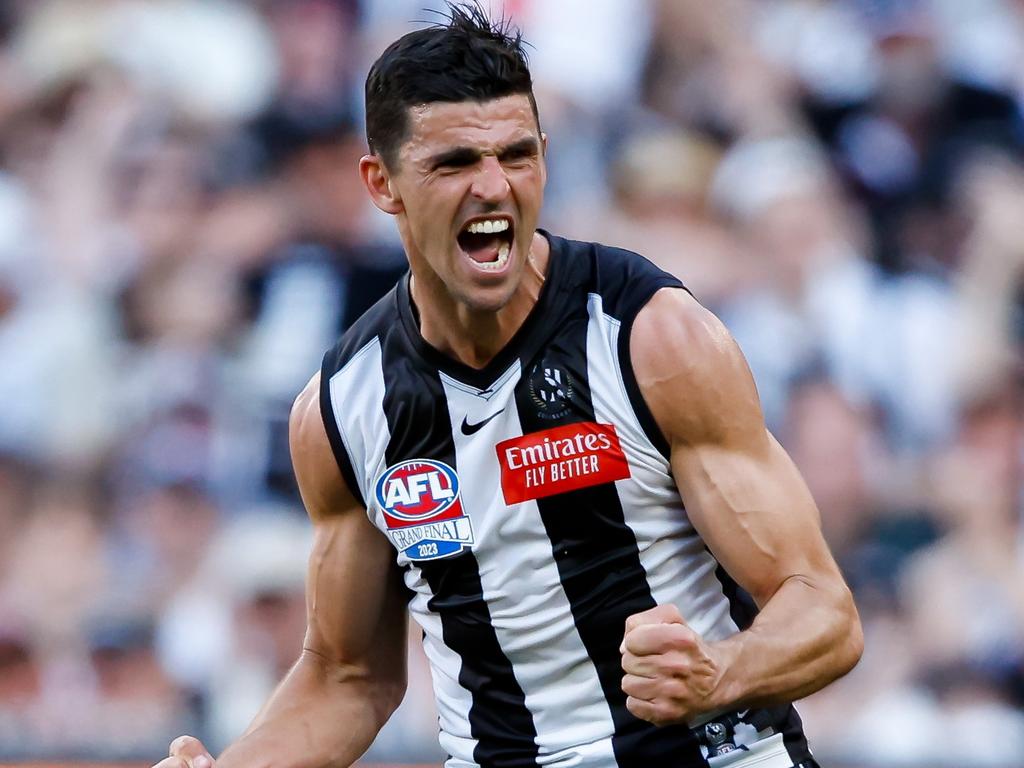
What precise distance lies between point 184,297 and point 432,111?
3995mm

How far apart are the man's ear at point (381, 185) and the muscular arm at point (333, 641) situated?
0.41 meters

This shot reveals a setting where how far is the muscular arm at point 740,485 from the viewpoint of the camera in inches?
114

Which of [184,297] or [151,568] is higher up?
[184,297]

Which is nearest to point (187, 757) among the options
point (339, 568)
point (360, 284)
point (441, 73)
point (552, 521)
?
point (339, 568)

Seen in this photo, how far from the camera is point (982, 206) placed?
6543mm

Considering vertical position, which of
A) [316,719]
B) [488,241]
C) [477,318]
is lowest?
[316,719]

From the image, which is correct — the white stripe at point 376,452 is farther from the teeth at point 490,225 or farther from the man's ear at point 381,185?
the teeth at point 490,225

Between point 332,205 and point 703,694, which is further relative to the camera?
point 332,205

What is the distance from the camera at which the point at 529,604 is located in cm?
315

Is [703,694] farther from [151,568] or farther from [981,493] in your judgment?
[151,568]

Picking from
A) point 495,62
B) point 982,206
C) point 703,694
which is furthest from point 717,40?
point 703,694

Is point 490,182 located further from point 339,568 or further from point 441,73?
point 339,568

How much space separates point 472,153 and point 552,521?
0.71 meters

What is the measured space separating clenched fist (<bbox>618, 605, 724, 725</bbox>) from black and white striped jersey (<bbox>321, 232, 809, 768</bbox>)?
0.53 metres
